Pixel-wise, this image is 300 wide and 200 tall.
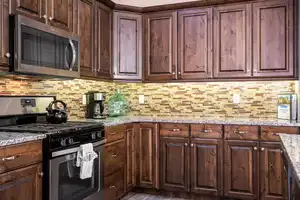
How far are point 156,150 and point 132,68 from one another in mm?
1133

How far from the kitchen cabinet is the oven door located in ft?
3.63

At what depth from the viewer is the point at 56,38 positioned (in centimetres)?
252

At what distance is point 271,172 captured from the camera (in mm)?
2967

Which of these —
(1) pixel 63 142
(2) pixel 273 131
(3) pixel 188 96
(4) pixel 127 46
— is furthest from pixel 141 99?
(1) pixel 63 142

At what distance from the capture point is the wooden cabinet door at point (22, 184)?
1675 mm

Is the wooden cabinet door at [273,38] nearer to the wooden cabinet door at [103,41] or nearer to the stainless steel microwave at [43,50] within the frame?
the wooden cabinet door at [103,41]

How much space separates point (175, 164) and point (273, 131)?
3.70 ft

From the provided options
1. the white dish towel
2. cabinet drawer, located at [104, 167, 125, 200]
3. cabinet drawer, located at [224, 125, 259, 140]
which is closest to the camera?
the white dish towel

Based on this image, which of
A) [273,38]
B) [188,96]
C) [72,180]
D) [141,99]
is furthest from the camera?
[141,99]

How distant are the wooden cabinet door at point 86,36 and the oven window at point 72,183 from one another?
3.69ft

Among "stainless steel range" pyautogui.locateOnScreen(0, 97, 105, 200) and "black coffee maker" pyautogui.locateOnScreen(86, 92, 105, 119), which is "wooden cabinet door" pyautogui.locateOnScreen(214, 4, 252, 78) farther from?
"stainless steel range" pyautogui.locateOnScreen(0, 97, 105, 200)

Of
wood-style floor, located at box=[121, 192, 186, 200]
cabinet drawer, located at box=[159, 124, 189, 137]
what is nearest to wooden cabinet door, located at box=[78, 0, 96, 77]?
cabinet drawer, located at box=[159, 124, 189, 137]

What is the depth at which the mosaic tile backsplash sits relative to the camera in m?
3.36

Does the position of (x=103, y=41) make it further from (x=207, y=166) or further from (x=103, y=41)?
(x=207, y=166)
